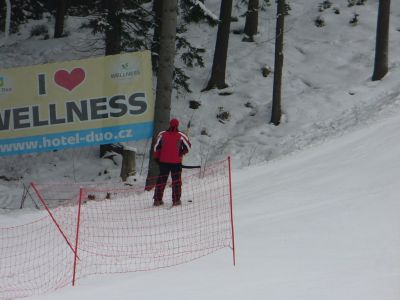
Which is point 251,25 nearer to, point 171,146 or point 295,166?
point 295,166

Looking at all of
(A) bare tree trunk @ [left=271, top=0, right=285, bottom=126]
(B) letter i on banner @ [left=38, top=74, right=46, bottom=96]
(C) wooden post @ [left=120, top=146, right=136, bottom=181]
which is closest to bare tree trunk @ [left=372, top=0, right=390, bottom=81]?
(A) bare tree trunk @ [left=271, top=0, right=285, bottom=126]

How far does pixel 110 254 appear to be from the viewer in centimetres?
820

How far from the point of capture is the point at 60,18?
25.2 m

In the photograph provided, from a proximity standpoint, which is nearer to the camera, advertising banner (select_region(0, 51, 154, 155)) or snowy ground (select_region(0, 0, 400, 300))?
snowy ground (select_region(0, 0, 400, 300))

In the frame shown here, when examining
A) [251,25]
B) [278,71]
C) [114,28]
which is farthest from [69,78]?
[251,25]

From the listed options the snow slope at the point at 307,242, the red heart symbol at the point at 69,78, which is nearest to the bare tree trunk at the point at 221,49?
the red heart symbol at the point at 69,78

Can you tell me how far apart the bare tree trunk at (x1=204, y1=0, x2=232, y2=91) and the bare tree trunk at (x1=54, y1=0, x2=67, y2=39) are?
8410 millimetres

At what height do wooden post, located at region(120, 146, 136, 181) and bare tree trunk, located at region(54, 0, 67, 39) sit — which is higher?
wooden post, located at region(120, 146, 136, 181)

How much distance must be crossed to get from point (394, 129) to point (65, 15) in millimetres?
18359

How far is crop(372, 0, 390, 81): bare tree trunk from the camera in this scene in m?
16.9

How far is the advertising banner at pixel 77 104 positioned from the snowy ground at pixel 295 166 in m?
1.76

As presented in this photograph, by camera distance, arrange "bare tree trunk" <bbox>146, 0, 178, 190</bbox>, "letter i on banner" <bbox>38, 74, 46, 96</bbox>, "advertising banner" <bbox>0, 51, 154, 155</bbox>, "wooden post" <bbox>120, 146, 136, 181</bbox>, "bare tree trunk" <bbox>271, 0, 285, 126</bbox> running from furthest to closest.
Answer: "bare tree trunk" <bbox>271, 0, 285, 126</bbox> < "wooden post" <bbox>120, 146, 136, 181</bbox> < "letter i on banner" <bbox>38, 74, 46, 96</bbox> < "bare tree trunk" <bbox>146, 0, 178, 190</bbox> < "advertising banner" <bbox>0, 51, 154, 155</bbox>

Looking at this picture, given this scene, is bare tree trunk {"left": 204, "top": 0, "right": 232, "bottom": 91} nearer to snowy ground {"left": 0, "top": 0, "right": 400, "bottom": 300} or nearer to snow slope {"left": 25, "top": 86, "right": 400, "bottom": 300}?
snowy ground {"left": 0, "top": 0, "right": 400, "bottom": 300}

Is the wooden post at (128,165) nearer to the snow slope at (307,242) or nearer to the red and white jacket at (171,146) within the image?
the snow slope at (307,242)
